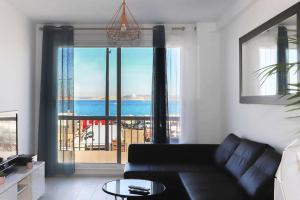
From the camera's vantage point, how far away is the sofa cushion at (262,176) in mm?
2499

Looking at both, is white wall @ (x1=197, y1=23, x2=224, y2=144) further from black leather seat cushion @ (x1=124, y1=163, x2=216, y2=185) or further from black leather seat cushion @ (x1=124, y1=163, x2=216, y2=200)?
black leather seat cushion @ (x1=124, y1=163, x2=216, y2=200)

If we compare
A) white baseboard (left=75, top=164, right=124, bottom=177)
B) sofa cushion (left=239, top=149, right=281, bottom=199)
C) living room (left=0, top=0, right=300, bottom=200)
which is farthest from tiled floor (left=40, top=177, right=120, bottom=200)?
sofa cushion (left=239, top=149, right=281, bottom=199)

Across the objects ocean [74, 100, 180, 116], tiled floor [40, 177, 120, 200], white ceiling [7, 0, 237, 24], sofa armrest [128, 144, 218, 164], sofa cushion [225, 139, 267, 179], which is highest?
white ceiling [7, 0, 237, 24]

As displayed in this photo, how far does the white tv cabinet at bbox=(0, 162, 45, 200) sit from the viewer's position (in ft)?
10.3

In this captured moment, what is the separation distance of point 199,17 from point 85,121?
105 inches

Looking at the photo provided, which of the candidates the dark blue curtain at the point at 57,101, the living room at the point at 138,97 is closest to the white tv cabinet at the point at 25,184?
the living room at the point at 138,97

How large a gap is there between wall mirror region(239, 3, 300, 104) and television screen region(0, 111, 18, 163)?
2.87m

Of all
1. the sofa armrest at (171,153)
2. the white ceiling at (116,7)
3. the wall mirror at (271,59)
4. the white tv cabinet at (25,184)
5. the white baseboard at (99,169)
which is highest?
the white ceiling at (116,7)

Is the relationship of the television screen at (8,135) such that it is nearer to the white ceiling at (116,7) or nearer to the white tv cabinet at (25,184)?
the white tv cabinet at (25,184)

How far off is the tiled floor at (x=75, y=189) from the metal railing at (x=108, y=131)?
2.09 ft

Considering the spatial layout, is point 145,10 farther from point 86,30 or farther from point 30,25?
point 30,25

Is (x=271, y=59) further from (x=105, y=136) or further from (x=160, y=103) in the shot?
(x=105, y=136)

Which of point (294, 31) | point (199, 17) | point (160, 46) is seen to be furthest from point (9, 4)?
point (294, 31)

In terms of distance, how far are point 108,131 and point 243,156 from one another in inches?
110
